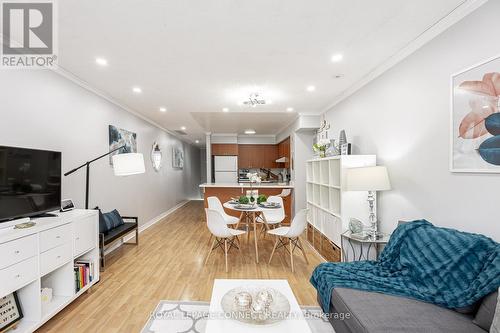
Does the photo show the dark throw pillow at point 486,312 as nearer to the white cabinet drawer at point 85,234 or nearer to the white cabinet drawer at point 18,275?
the white cabinet drawer at point 18,275

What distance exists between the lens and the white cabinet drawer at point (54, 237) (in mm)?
2010

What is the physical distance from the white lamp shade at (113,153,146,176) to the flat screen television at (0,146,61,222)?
0.74 meters

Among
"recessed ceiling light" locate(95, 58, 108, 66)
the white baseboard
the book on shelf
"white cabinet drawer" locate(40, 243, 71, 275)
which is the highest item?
"recessed ceiling light" locate(95, 58, 108, 66)

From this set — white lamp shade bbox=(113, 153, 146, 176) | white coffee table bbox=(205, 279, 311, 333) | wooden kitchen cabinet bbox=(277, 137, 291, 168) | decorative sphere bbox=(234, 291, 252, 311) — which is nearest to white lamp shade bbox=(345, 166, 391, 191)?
white coffee table bbox=(205, 279, 311, 333)

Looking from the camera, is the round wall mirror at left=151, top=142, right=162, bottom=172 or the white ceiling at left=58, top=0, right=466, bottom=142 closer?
the white ceiling at left=58, top=0, right=466, bottom=142

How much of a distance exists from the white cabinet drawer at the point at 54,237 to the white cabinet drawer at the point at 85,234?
0.12 m

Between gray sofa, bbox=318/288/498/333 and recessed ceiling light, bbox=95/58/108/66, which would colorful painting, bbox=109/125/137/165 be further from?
gray sofa, bbox=318/288/498/333

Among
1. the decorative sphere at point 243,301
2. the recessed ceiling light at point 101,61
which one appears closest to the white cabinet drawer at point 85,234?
the recessed ceiling light at point 101,61

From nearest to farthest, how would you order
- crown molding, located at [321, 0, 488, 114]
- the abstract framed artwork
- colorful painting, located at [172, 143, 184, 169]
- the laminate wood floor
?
1. the abstract framed artwork
2. crown molding, located at [321, 0, 488, 114]
3. the laminate wood floor
4. colorful painting, located at [172, 143, 184, 169]

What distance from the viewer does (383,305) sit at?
1.63 metres

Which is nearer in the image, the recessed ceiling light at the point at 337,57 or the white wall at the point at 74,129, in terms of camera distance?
the white wall at the point at 74,129

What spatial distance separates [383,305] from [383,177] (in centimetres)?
137

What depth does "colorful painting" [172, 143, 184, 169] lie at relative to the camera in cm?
783

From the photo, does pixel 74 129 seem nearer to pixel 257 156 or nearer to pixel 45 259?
pixel 45 259
